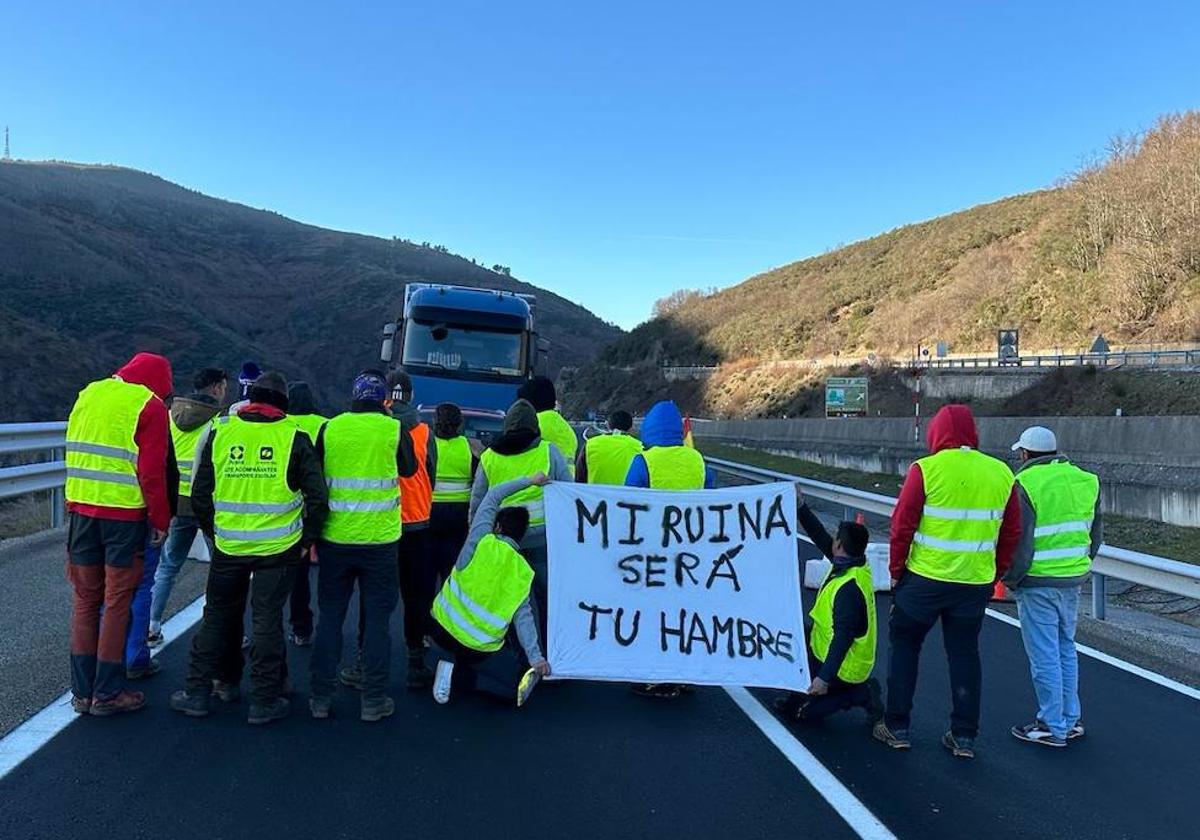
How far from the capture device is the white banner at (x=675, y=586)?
18.3ft

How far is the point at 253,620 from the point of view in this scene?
196 inches

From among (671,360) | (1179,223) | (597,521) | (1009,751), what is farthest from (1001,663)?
(671,360)

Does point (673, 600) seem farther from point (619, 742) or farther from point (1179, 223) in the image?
point (1179, 223)

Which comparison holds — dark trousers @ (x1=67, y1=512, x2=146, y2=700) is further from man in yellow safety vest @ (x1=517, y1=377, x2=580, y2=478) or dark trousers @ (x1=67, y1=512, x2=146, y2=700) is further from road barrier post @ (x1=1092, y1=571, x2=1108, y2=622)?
road barrier post @ (x1=1092, y1=571, x2=1108, y2=622)

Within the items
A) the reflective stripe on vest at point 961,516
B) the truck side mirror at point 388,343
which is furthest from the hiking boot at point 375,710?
the truck side mirror at point 388,343

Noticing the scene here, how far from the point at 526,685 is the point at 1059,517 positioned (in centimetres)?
328

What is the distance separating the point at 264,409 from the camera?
504 centimetres

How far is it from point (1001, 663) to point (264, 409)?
5568 millimetres

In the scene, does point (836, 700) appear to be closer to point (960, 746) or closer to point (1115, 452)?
point (960, 746)

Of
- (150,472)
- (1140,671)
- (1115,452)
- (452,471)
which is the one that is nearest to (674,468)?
(452,471)

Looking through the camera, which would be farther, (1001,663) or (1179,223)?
(1179,223)

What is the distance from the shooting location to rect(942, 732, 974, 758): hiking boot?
491 cm

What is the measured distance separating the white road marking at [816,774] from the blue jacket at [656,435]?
1509mm

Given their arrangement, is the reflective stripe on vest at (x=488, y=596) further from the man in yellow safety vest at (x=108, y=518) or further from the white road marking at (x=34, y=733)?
the white road marking at (x=34, y=733)
